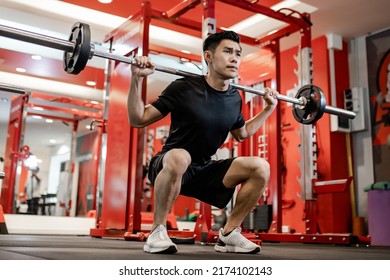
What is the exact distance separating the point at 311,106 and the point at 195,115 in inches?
36.2

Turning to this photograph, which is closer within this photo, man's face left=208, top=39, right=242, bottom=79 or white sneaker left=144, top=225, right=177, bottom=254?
white sneaker left=144, top=225, right=177, bottom=254

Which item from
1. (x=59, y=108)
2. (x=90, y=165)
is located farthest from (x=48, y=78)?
(x=90, y=165)

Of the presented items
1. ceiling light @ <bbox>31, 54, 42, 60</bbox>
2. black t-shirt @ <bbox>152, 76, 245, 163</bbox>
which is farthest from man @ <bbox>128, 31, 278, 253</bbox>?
ceiling light @ <bbox>31, 54, 42, 60</bbox>

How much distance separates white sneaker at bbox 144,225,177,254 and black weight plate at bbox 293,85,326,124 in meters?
1.19

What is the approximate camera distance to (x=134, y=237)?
310 cm

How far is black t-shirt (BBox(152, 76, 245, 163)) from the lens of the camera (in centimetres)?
182

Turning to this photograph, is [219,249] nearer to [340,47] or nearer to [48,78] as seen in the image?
[48,78]

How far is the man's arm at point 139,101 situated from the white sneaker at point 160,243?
0.43 m

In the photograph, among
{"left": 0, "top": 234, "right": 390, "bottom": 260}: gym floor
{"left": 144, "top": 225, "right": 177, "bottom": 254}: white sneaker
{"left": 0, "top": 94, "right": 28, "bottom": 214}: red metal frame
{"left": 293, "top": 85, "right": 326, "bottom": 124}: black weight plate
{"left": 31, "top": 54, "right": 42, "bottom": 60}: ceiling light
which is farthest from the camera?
{"left": 31, "top": 54, "right": 42, "bottom": 60}: ceiling light

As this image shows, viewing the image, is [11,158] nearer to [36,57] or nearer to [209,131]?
[36,57]

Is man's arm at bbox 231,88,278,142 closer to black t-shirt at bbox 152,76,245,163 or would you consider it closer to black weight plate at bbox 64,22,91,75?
black t-shirt at bbox 152,76,245,163

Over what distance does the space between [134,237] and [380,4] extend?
10.7 feet

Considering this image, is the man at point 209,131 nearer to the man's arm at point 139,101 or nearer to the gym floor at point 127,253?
the man's arm at point 139,101

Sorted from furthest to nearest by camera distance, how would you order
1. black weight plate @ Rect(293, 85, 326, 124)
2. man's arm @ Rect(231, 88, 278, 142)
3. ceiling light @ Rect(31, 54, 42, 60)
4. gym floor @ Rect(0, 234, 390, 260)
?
ceiling light @ Rect(31, 54, 42, 60) → black weight plate @ Rect(293, 85, 326, 124) → man's arm @ Rect(231, 88, 278, 142) → gym floor @ Rect(0, 234, 390, 260)
